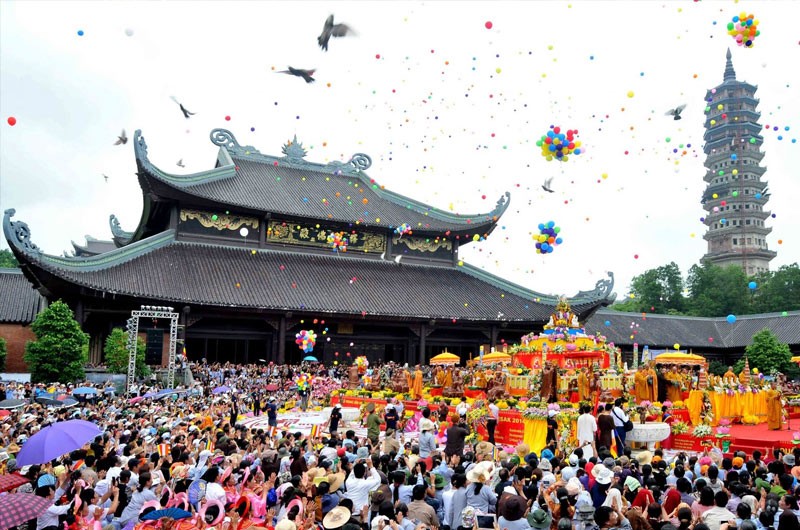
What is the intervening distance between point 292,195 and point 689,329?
97.6ft

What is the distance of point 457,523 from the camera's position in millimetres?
7145

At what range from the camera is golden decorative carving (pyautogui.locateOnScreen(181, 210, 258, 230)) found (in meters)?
34.0

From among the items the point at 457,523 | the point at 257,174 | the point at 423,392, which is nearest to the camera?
the point at 457,523

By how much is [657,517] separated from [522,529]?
1349 millimetres

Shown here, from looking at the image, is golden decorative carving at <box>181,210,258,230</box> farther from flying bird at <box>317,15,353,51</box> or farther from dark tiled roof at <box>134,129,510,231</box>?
flying bird at <box>317,15,353,51</box>

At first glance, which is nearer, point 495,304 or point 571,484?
point 571,484

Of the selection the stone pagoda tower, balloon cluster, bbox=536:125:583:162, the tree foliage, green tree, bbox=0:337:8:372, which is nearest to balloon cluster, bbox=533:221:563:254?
balloon cluster, bbox=536:125:583:162

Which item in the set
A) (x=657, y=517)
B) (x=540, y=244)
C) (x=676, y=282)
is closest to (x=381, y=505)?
(x=657, y=517)

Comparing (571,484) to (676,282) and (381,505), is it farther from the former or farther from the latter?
(676,282)

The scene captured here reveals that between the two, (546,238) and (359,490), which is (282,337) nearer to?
(546,238)

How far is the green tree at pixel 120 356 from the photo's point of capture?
24.9 m

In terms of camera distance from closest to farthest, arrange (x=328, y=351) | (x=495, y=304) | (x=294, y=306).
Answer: (x=294, y=306), (x=328, y=351), (x=495, y=304)

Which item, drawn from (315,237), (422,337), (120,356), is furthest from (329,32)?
(315,237)

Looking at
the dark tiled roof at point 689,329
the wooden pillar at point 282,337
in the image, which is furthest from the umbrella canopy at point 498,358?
the dark tiled roof at point 689,329
